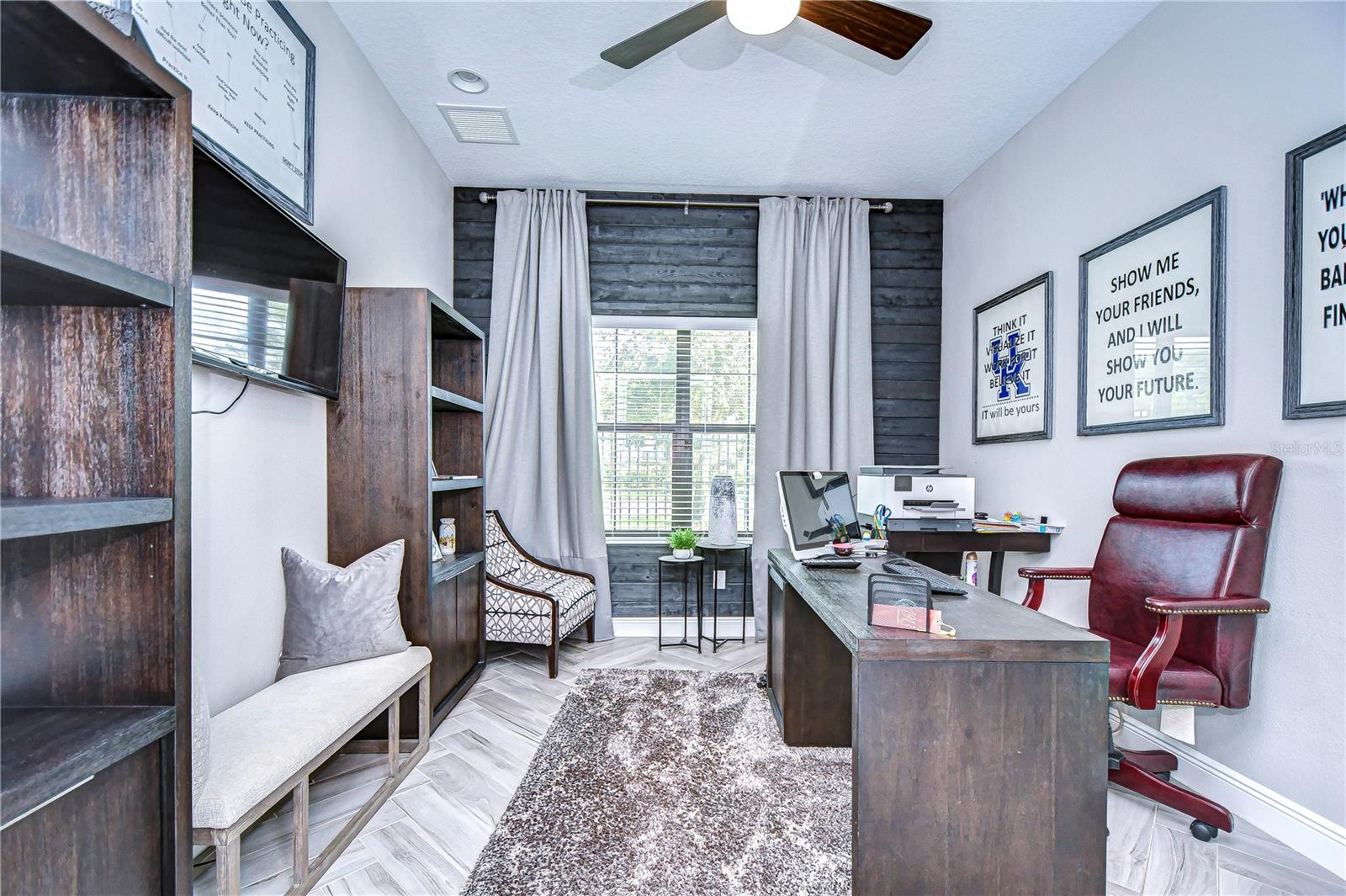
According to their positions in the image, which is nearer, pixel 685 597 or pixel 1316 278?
pixel 1316 278

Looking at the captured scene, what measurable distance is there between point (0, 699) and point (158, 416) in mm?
504

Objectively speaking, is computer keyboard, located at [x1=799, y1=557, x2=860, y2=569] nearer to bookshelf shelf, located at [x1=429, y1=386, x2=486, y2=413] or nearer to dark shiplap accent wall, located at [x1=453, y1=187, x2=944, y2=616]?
bookshelf shelf, located at [x1=429, y1=386, x2=486, y2=413]

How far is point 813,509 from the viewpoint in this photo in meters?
2.43

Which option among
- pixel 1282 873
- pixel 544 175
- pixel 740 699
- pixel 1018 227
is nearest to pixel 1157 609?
pixel 1282 873

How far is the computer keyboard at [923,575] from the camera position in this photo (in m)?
1.72

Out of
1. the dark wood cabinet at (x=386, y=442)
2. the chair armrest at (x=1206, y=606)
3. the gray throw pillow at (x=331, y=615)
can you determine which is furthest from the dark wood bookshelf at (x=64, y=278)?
the chair armrest at (x=1206, y=606)

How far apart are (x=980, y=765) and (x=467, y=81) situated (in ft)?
10.7

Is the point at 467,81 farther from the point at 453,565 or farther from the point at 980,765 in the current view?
the point at 980,765

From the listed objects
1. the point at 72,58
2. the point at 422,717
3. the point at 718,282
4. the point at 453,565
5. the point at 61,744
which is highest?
the point at 718,282

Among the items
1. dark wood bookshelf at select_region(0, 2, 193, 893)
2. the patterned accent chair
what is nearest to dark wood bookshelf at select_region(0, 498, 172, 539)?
dark wood bookshelf at select_region(0, 2, 193, 893)

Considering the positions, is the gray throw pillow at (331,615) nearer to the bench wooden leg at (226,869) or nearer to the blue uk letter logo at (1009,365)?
the bench wooden leg at (226,869)

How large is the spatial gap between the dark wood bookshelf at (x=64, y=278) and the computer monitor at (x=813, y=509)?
6.18 ft

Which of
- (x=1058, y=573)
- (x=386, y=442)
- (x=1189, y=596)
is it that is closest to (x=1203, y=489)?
(x=1189, y=596)

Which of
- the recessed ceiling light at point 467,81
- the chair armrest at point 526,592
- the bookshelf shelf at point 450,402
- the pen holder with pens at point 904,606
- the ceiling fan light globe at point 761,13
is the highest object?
the recessed ceiling light at point 467,81
